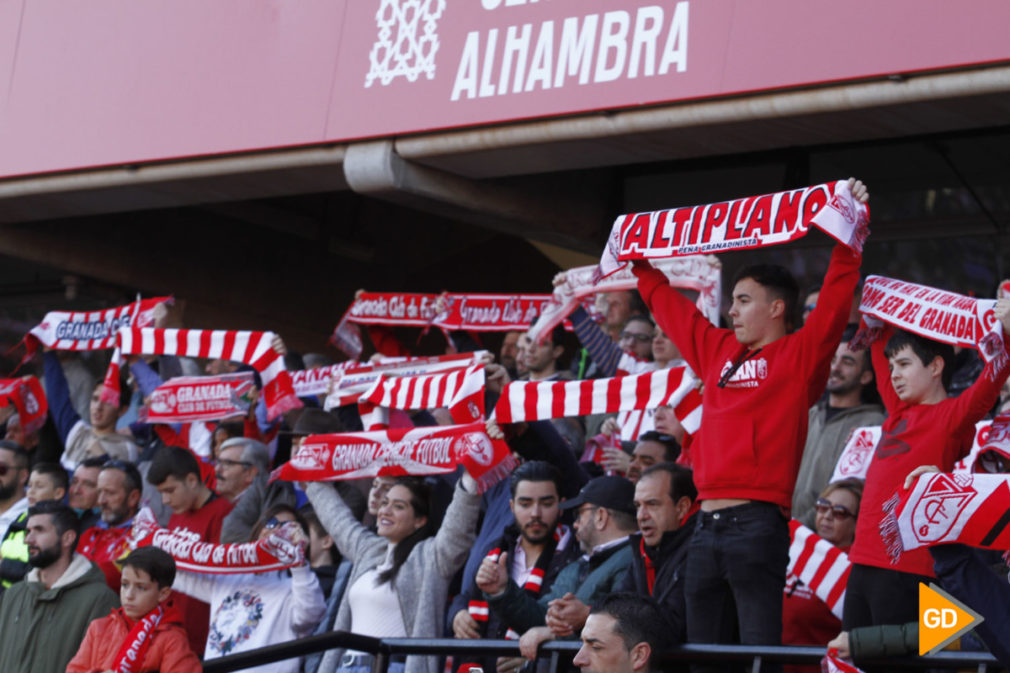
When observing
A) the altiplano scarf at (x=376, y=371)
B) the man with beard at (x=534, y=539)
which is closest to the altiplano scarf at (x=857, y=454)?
the man with beard at (x=534, y=539)

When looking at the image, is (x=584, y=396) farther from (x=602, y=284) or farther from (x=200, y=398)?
(x=200, y=398)

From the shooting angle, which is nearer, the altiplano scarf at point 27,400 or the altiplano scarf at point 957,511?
the altiplano scarf at point 957,511

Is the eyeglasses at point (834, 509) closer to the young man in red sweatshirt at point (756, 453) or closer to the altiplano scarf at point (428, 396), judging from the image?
the young man in red sweatshirt at point (756, 453)

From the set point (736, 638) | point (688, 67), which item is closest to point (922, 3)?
point (688, 67)

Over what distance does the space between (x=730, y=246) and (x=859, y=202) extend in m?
0.55

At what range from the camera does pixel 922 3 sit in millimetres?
7574

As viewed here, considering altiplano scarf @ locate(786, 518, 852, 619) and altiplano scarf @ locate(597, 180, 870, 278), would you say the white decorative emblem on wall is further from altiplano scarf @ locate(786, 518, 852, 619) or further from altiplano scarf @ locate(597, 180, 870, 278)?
altiplano scarf @ locate(786, 518, 852, 619)

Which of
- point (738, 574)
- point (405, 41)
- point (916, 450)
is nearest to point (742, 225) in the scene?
point (916, 450)

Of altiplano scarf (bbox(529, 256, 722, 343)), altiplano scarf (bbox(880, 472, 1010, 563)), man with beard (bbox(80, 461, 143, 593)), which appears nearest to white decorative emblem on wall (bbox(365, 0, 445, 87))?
altiplano scarf (bbox(529, 256, 722, 343))

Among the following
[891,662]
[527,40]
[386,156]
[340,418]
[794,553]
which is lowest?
[891,662]

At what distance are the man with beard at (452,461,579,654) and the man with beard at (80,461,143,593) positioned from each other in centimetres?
264

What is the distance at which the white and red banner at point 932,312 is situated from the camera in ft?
19.5

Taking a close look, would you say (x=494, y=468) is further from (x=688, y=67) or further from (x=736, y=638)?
(x=688, y=67)

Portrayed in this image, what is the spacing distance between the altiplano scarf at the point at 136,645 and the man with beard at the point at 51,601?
0.86m
